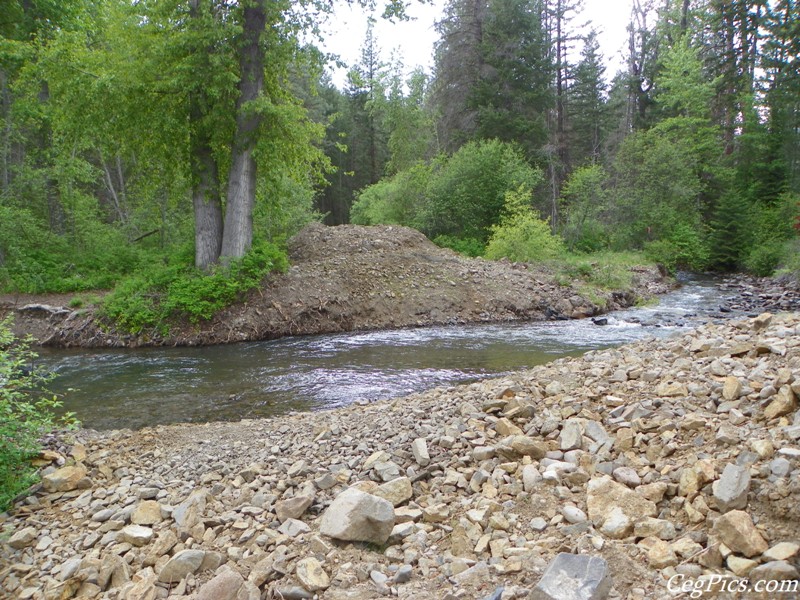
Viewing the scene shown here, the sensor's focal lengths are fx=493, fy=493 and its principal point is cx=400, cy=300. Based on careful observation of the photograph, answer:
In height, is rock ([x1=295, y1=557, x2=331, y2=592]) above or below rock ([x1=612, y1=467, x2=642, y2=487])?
below

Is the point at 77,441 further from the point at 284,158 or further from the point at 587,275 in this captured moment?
the point at 587,275

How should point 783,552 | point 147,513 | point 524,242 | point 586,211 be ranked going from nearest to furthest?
1. point 783,552
2. point 147,513
3. point 524,242
4. point 586,211

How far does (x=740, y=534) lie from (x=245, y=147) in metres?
12.5

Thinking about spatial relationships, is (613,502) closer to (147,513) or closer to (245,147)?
(147,513)

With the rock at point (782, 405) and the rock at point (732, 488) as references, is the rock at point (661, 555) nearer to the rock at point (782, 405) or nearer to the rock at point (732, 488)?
the rock at point (732, 488)

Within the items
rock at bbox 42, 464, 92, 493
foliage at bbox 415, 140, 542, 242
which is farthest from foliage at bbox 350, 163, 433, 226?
rock at bbox 42, 464, 92, 493

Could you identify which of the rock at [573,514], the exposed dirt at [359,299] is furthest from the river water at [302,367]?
the rock at [573,514]

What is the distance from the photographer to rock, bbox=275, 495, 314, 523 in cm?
326

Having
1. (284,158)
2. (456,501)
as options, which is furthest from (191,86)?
(456,501)

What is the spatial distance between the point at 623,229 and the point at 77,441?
24.1 m

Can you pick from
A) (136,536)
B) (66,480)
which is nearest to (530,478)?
(136,536)

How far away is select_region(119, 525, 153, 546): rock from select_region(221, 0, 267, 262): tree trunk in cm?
975

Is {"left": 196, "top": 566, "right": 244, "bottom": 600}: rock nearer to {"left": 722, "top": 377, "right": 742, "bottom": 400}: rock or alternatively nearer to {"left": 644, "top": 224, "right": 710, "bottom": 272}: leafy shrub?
{"left": 722, "top": 377, "right": 742, "bottom": 400}: rock

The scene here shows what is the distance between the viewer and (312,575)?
8.58 feet
